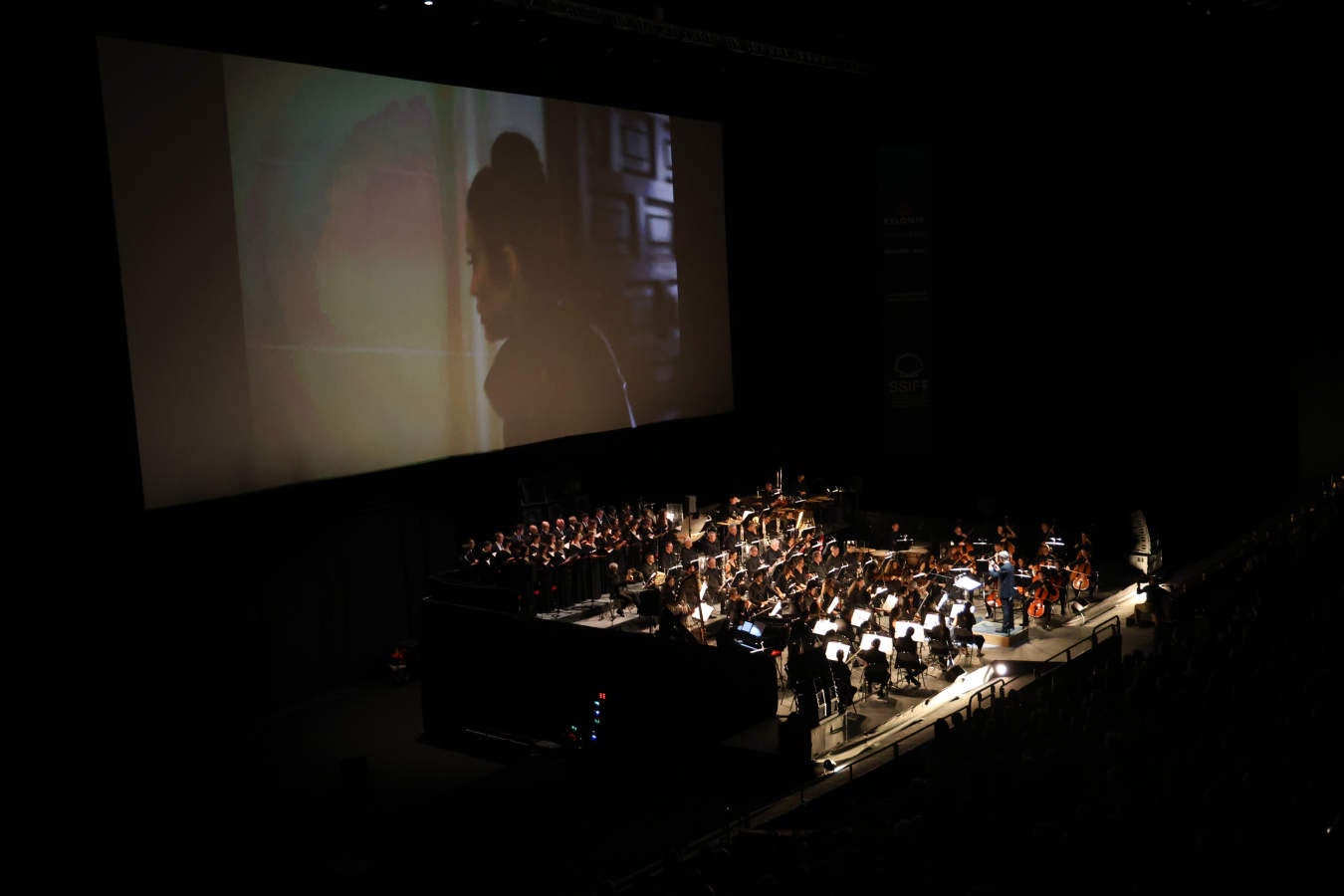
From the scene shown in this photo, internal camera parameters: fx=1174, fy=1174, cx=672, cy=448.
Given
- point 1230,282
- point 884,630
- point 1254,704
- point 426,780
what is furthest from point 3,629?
point 1230,282

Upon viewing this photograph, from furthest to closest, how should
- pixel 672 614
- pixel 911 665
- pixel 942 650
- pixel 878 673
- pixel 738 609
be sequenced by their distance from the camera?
pixel 738 609, pixel 672 614, pixel 942 650, pixel 911 665, pixel 878 673

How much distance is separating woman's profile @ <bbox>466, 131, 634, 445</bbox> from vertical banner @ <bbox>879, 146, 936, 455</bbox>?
215 inches

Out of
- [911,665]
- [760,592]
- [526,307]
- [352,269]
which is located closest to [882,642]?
[911,665]

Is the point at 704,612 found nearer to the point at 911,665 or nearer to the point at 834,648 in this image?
the point at 834,648

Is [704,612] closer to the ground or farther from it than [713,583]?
closer to the ground

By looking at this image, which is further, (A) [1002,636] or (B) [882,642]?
(A) [1002,636]

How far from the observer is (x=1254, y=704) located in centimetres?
874

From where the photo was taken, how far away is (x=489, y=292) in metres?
16.0

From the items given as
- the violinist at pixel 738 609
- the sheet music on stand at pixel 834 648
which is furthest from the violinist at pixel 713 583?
the sheet music on stand at pixel 834 648

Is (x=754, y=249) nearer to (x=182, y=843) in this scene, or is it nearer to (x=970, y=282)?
(x=970, y=282)

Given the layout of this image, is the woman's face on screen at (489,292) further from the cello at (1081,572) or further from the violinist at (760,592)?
the cello at (1081,572)

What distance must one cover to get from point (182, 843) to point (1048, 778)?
7535 millimetres

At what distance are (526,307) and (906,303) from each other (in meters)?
7.04

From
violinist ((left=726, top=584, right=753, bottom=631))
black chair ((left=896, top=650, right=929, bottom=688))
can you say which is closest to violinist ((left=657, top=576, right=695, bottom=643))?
violinist ((left=726, top=584, right=753, bottom=631))
